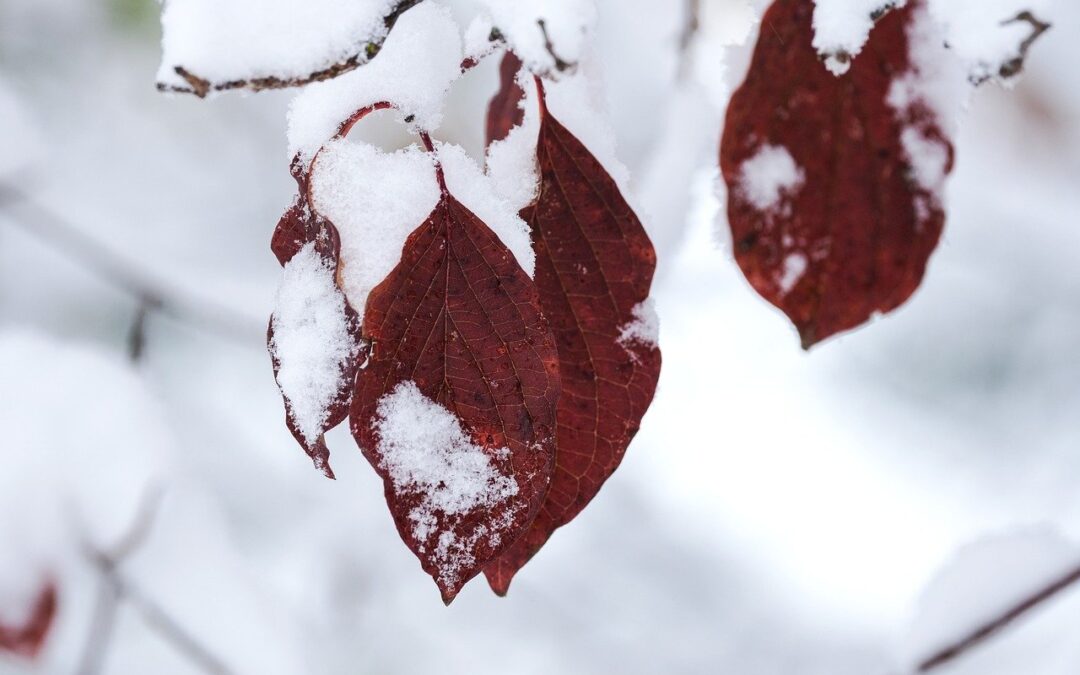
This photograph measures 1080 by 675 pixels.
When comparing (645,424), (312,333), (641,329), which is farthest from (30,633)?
(645,424)

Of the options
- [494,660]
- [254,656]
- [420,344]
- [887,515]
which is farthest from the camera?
[494,660]

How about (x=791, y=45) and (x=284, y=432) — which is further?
(x=284, y=432)

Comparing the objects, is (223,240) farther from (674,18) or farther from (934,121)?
(934,121)

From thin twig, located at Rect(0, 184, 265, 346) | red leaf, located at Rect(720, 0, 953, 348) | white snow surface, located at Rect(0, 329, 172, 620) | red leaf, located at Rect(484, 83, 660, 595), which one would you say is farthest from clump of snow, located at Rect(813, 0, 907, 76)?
thin twig, located at Rect(0, 184, 265, 346)

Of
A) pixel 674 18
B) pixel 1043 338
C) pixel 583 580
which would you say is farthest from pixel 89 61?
pixel 1043 338

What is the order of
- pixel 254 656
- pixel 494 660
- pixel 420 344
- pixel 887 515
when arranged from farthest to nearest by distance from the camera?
1. pixel 494 660
2. pixel 887 515
3. pixel 254 656
4. pixel 420 344

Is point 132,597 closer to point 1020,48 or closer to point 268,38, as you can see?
point 268,38
